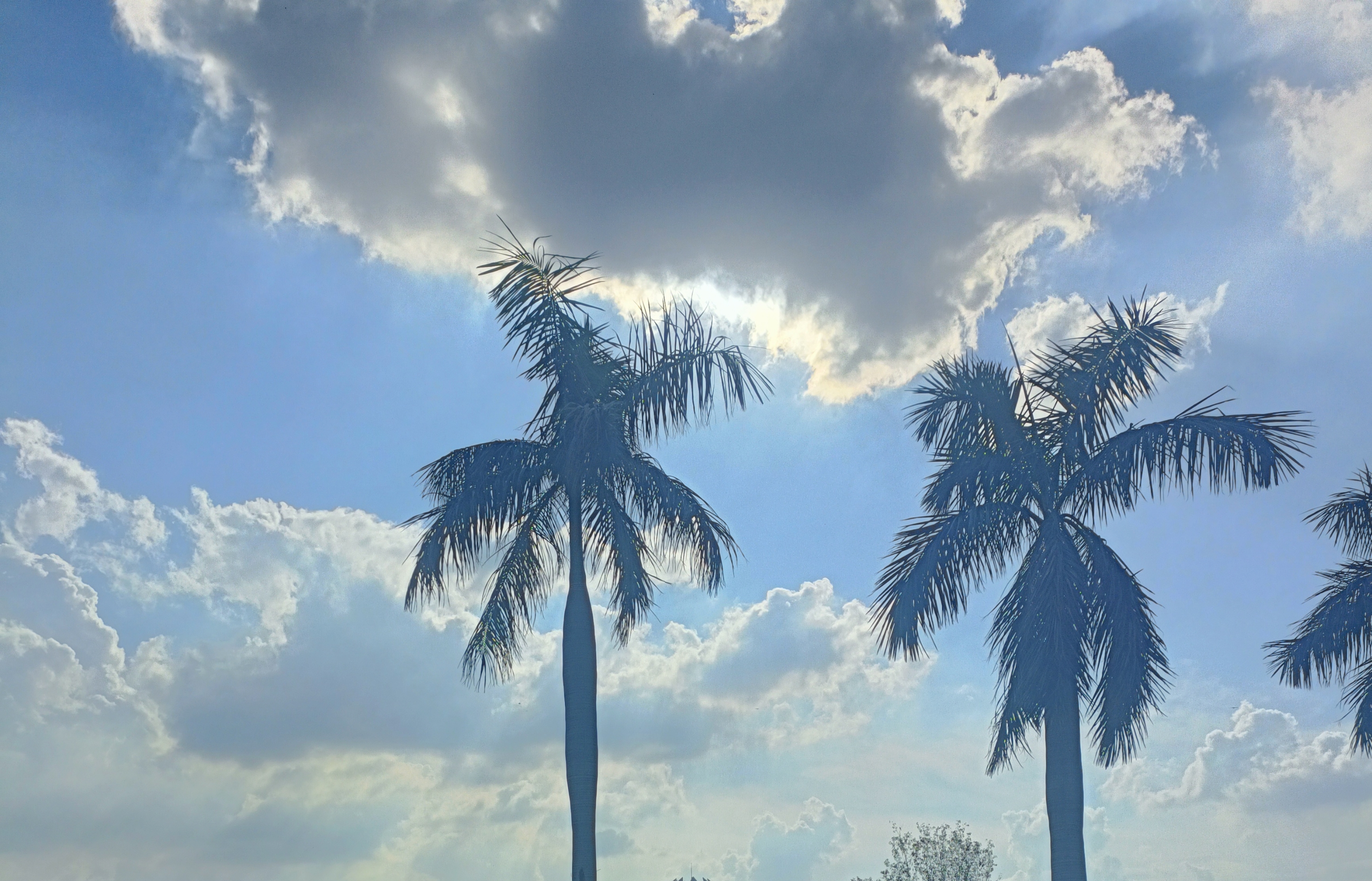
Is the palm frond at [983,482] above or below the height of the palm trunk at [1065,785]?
above

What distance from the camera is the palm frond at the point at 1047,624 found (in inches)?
845

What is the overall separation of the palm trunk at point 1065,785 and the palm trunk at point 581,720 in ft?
24.9

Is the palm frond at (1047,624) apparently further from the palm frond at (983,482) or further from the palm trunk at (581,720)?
the palm trunk at (581,720)

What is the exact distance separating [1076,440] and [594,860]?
10953mm

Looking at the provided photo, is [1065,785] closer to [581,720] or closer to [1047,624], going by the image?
[1047,624]

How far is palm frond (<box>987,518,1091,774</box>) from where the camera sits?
21.5 metres

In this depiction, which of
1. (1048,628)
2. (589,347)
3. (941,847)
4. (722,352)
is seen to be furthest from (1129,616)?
(941,847)

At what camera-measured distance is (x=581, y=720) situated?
2316 centimetres

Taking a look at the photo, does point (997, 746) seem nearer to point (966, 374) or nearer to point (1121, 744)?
point (1121, 744)

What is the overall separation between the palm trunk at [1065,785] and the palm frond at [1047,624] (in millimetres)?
246

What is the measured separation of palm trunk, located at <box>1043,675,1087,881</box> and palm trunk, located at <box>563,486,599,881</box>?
7.60m

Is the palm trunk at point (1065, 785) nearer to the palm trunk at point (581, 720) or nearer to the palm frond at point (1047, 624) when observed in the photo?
the palm frond at point (1047, 624)

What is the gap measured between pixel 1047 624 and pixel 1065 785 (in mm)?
2687

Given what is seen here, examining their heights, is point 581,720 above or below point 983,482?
below
